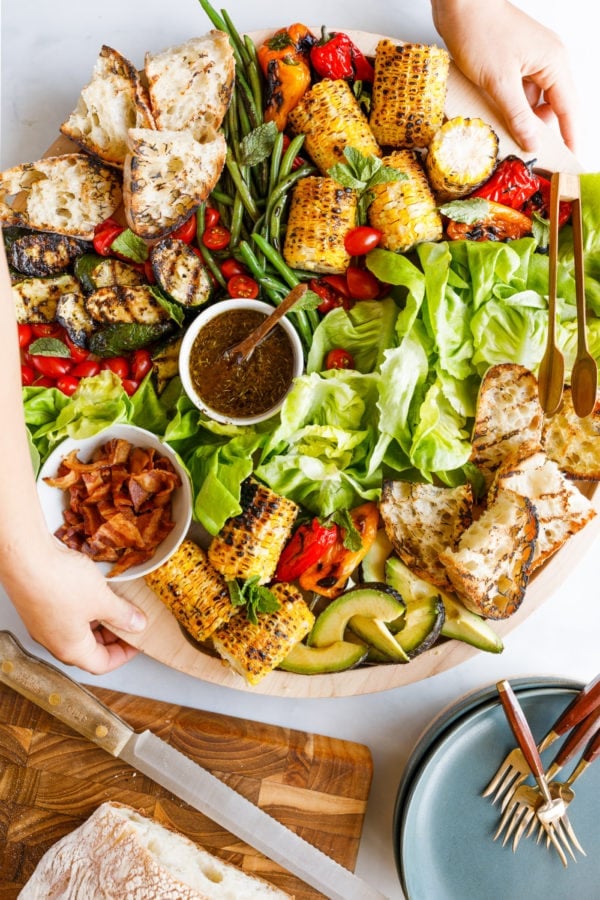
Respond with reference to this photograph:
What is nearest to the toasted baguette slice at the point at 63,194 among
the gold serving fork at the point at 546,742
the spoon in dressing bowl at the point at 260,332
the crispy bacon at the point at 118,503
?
the spoon in dressing bowl at the point at 260,332

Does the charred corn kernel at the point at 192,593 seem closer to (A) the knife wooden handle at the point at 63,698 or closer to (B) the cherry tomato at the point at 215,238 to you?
(A) the knife wooden handle at the point at 63,698

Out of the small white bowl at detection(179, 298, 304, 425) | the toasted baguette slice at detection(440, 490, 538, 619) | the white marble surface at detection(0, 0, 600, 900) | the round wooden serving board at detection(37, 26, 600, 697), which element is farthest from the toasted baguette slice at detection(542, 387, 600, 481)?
the small white bowl at detection(179, 298, 304, 425)

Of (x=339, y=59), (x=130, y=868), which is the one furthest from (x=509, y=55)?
(x=130, y=868)

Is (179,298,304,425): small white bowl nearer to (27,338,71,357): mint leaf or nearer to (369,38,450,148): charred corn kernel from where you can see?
(27,338,71,357): mint leaf

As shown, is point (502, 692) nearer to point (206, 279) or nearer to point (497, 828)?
point (497, 828)

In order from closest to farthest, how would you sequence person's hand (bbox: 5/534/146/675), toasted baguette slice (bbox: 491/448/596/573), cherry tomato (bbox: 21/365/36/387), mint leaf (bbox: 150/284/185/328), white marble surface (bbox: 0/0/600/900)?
person's hand (bbox: 5/534/146/675) < toasted baguette slice (bbox: 491/448/596/573) < mint leaf (bbox: 150/284/185/328) < cherry tomato (bbox: 21/365/36/387) < white marble surface (bbox: 0/0/600/900)

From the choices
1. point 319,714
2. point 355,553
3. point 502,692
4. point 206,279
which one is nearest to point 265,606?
point 355,553
